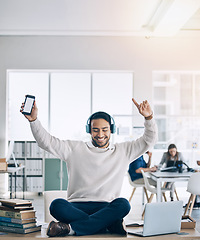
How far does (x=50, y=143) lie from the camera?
8.95ft

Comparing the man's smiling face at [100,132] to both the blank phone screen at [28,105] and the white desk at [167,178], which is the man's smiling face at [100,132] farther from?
the white desk at [167,178]

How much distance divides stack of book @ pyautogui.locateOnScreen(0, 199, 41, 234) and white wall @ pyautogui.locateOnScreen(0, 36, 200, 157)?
23.9 ft

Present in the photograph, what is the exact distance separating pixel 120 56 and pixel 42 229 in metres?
7.47

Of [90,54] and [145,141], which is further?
[90,54]

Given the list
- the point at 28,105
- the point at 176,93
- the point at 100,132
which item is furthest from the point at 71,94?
the point at 28,105

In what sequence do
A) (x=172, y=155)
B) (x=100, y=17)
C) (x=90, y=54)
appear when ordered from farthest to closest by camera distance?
(x=90, y=54) < (x=100, y=17) < (x=172, y=155)

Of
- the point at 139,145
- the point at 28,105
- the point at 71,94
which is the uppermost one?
the point at 71,94

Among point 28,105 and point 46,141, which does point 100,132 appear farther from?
point 28,105

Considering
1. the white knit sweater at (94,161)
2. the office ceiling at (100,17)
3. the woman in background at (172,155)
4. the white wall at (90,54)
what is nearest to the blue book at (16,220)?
the white knit sweater at (94,161)

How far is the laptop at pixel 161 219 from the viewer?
2.28m

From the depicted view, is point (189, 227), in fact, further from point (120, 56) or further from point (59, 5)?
point (120, 56)

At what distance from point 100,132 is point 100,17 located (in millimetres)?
5762

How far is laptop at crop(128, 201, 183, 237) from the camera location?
2.28 metres

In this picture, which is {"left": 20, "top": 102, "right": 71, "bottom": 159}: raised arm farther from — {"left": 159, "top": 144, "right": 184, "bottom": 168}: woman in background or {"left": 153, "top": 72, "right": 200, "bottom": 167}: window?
{"left": 153, "top": 72, "right": 200, "bottom": 167}: window
